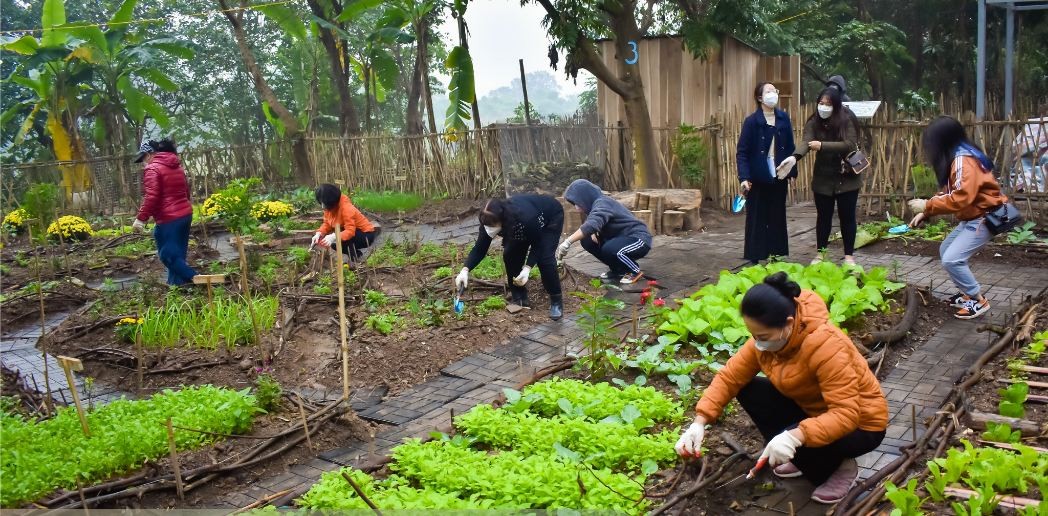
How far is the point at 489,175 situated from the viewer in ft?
46.4

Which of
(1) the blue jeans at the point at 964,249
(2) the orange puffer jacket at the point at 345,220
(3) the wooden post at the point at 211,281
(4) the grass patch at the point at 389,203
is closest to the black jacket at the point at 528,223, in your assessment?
(2) the orange puffer jacket at the point at 345,220

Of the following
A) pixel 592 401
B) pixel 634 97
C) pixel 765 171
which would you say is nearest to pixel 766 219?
pixel 765 171

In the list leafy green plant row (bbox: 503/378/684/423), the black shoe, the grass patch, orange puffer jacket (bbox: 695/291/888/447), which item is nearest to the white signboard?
the black shoe

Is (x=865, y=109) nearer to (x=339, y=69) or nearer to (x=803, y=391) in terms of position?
(x=803, y=391)

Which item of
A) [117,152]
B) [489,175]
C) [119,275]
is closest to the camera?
[119,275]

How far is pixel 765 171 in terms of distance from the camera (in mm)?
7320

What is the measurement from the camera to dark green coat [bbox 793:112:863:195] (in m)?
7.07

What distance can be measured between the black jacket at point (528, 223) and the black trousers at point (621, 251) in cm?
70

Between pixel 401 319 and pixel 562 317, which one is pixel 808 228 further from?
pixel 401 319

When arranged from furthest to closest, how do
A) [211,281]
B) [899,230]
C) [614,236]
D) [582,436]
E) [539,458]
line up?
1. [899,230]
2. [614,236]
3. [211,281]
4. [582,436]
5. [539,458]

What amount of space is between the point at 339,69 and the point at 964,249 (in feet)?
53.0

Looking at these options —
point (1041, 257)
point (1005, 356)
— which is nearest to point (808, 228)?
point (1041, 257)

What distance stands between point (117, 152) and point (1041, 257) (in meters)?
19.5

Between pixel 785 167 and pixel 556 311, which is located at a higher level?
pixel 785 167
